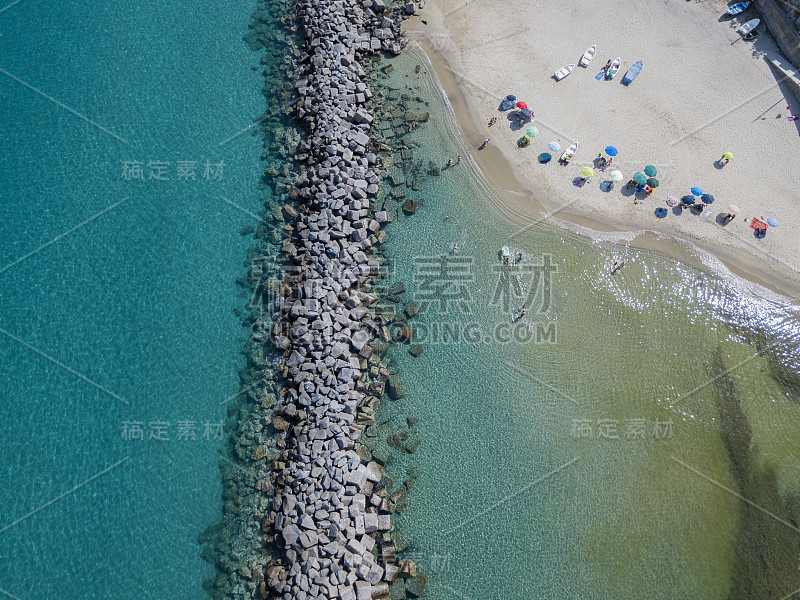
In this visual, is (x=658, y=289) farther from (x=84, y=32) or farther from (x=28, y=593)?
(x=84, y=32)

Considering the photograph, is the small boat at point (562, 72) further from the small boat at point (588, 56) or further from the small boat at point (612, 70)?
the small boat at point (612, 70)

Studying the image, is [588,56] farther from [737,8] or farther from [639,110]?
[737,8]

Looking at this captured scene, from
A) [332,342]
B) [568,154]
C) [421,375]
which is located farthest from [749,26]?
[332,342]

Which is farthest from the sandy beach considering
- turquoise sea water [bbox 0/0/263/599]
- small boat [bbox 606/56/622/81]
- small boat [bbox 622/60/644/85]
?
turquoise sea water [bbox 0/0/263/599]

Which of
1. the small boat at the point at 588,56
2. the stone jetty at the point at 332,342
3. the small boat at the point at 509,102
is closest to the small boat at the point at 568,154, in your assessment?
the small boat at the point at 509,102

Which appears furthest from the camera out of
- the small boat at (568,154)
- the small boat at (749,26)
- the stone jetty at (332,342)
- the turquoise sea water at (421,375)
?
the small boat at (749,26)

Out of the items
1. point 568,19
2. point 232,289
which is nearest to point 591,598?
point 232,289
